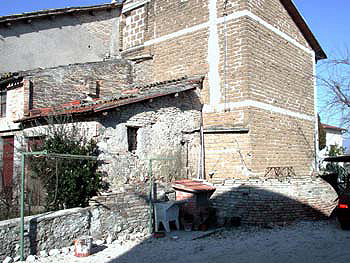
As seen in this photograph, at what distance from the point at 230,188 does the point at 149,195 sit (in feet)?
7.62

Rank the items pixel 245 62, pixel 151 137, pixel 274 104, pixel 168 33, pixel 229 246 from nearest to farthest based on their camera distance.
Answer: pixel 229 246 → pixel 151 137 → pixel 245 62 → pixel 274 104 → pixel 168 33

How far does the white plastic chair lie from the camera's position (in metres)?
9.37

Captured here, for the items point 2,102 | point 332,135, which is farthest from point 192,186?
point 332,135

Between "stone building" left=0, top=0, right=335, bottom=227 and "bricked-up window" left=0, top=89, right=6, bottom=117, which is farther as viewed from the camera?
"bricked-up window" left=0, top=89, right=6, bottom=117

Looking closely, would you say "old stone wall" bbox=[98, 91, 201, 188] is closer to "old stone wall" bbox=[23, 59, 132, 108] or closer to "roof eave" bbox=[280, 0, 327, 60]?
"old stone wall" bbox=[23, 59, 132, 108]

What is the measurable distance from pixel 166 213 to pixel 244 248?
254cm

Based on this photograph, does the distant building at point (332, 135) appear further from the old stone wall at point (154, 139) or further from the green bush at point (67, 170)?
the green bush at point (67, 170)

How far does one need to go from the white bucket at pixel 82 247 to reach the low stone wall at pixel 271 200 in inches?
159

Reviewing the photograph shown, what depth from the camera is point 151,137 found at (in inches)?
407

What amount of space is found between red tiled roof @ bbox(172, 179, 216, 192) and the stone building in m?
0.30

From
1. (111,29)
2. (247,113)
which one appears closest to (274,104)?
(247,113)

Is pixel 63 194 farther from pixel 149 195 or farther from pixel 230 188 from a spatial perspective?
pixel 230 188

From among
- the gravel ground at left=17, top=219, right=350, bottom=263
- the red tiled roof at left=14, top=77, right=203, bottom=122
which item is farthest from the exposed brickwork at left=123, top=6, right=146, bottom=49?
the gravel ground at left=17, top=219, right=350, bottom=263

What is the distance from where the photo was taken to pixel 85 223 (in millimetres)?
7930
